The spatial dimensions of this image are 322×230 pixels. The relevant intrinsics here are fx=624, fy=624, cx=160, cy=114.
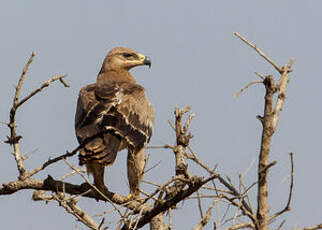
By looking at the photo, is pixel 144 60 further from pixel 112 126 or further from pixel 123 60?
pixel 112 126

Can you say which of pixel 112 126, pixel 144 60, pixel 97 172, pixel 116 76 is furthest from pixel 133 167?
pixel 144 60

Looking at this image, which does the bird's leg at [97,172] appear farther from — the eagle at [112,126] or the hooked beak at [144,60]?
the hooked beak at [144,60]

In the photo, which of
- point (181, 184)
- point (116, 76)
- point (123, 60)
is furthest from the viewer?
point (123, 60)

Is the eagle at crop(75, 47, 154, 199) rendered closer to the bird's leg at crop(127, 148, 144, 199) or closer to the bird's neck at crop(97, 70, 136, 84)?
the bird's leg at crop(127, 148, 144, 199)

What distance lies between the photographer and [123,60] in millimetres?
8859

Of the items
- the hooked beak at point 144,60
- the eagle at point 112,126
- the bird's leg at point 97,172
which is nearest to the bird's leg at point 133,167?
the eagle at point 112,126

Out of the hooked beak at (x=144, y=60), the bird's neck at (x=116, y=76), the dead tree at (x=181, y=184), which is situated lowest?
the dead tree at (x=181, y=184)

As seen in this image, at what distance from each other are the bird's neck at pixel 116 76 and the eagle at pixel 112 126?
0.44 metres

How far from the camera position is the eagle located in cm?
600

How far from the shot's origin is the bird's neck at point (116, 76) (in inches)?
327

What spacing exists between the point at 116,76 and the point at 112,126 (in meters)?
2.18

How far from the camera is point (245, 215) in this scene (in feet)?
13.4

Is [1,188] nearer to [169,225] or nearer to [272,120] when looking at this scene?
[169,225]

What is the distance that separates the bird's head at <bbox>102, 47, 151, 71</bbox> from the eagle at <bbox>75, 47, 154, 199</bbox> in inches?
38.7
